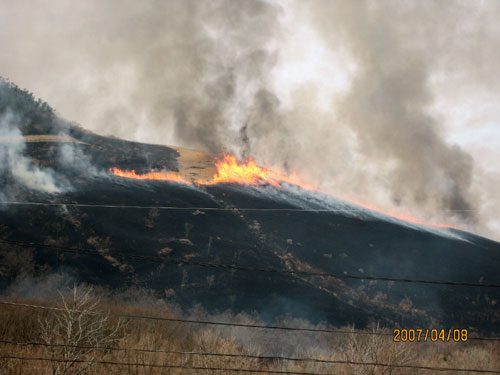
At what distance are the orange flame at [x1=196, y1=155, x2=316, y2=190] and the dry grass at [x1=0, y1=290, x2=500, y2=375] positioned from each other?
4694 centimetres

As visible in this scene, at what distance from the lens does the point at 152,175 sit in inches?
3305

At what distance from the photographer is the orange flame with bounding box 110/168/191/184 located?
79.9 m

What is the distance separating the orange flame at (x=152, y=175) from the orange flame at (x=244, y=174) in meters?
4.72

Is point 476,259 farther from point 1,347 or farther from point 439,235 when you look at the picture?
point 1,347

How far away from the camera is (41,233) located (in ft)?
172

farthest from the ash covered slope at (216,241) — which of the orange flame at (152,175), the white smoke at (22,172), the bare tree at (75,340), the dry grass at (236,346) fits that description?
the bare tree at (75,340)

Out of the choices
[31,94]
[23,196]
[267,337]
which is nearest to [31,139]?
[31,94]

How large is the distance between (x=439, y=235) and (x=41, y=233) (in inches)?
3406

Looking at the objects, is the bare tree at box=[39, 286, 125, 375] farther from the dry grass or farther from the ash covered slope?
the ash covered slope

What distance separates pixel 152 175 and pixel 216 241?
26.9 meters

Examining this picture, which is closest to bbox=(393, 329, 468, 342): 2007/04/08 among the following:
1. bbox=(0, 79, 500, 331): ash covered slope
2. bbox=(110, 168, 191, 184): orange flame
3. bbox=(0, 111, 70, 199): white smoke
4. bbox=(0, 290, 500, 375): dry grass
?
bbox=(0, 290, 500, 375): dry grass

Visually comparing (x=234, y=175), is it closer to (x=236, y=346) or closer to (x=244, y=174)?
(x=244, y=174)

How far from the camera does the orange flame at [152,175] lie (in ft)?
262

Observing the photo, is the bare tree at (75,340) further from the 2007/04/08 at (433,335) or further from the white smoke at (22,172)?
the 2007/04/08 at (433,335)
